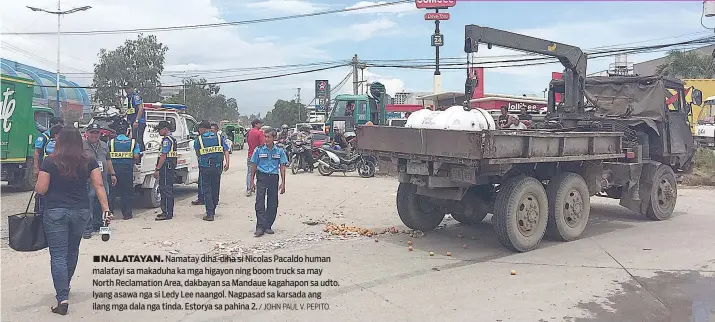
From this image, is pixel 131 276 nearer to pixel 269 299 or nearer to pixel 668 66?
pixel 269 299

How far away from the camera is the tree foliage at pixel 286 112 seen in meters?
74.1

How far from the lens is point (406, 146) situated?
7.07 m

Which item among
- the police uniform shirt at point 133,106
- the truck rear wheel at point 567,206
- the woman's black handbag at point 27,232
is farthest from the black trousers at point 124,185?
the truck rear wheel at point 567,206

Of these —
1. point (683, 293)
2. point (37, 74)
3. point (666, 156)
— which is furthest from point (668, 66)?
point (37, 74)

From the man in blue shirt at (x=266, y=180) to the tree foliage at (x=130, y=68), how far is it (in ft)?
106

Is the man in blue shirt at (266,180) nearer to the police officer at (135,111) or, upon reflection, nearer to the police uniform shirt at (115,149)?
the police uniform shirt at (115,149)

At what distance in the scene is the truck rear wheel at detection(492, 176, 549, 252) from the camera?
22.4 feet

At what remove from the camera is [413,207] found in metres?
8.05

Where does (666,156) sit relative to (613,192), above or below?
above

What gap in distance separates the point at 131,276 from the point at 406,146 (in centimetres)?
356

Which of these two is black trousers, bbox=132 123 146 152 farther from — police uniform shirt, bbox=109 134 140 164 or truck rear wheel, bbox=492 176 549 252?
truck rear wheel, bbox=492 176 549 252

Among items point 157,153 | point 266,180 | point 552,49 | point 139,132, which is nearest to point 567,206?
point 552,49

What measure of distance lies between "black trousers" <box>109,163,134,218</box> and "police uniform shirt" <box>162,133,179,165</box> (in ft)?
1.95

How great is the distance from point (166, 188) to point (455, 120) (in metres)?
4.96
